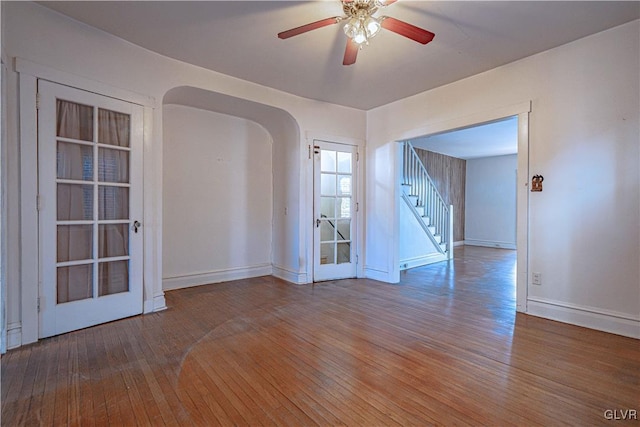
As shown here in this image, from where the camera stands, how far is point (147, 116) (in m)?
3.06

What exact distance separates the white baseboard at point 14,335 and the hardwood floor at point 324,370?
7 cm

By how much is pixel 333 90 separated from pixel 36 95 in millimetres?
2992

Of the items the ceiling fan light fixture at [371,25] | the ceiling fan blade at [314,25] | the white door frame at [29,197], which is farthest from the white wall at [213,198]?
the ceiling fan light fixture at [371,25]

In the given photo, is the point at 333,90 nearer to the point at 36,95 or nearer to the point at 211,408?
the point at 36,95

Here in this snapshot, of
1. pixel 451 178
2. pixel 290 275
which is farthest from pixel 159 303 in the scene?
pixel 451 178

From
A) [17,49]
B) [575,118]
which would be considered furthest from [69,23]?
[575,118]

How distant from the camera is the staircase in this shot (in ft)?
19.8

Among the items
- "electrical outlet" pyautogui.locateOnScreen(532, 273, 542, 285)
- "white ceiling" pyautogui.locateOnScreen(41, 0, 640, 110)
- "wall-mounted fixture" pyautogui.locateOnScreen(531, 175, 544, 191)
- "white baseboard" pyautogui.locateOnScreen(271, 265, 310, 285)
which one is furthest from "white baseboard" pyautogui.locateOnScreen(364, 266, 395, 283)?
"white ceiling" pyautogui.locateOnScreen(41, 0, 640, 110)

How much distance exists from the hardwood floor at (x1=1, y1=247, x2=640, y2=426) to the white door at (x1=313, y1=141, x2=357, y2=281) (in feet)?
4.31

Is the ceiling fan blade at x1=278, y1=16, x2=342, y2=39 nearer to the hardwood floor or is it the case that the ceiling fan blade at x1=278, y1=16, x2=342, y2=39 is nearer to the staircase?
the hardwood floor

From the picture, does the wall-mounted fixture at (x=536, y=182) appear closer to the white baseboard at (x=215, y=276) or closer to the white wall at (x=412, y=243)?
the white wall at (x=412, y=243)

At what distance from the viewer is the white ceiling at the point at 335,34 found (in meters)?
2.34

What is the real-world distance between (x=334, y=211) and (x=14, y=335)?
3.59 meters

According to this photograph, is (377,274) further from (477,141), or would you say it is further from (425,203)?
(477,141)
